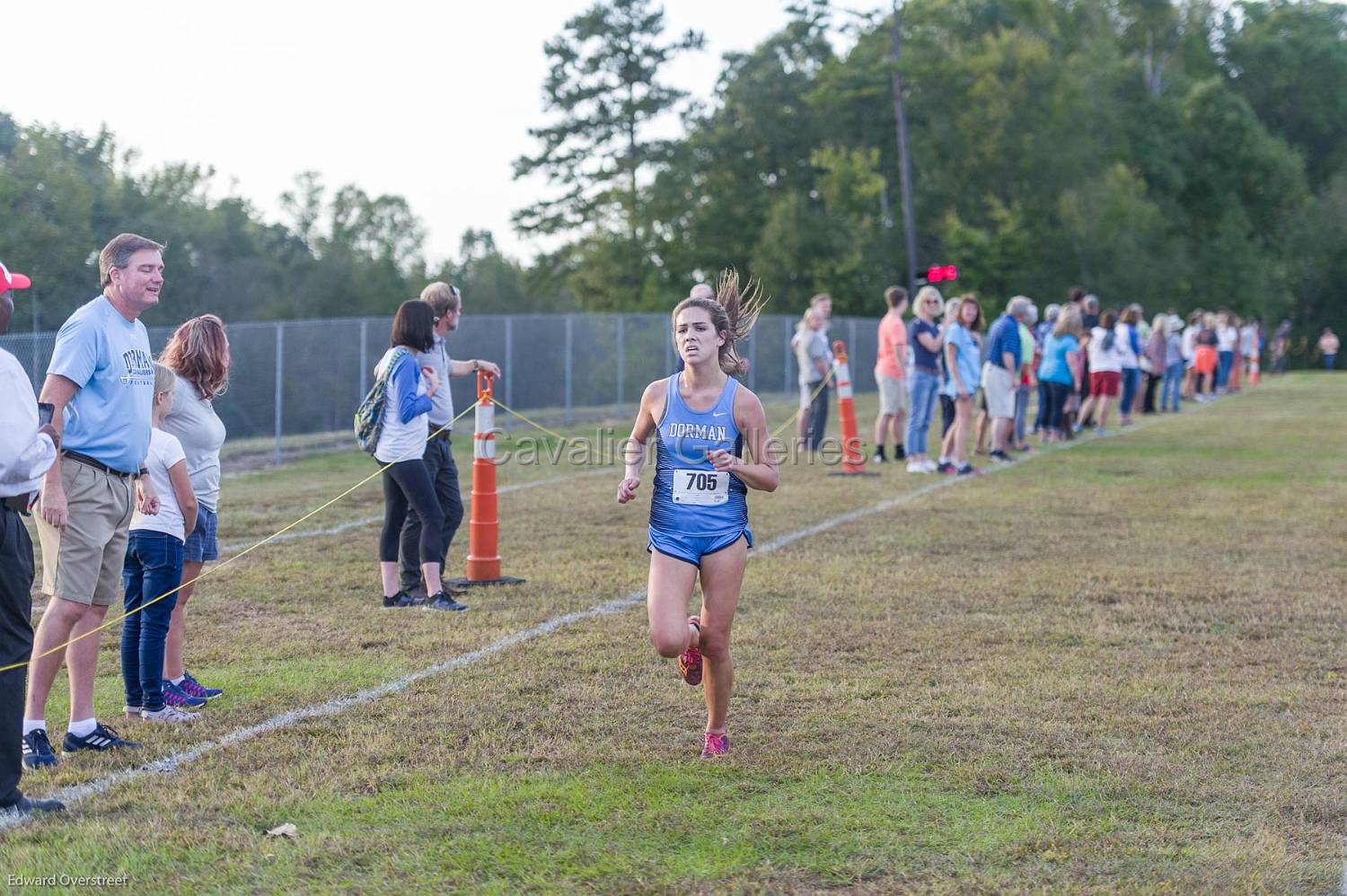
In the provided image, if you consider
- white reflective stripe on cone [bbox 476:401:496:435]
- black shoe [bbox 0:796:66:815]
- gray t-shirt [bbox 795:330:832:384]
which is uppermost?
gray t-shirt [bbox 795:330:832:384]

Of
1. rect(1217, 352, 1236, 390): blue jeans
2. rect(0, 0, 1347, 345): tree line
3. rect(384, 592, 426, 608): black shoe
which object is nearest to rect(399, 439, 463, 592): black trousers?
rect(384, 592, 426, 608): black shoe

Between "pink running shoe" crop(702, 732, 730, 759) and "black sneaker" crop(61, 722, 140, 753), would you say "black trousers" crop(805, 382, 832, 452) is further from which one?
"black sneaker" crop(61, 722, 140, 753)

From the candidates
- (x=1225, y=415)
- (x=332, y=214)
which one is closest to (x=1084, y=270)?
(x=1225, y=415)

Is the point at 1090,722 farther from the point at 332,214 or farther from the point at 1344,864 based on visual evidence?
the point at 332,214

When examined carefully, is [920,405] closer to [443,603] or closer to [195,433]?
[443,603]

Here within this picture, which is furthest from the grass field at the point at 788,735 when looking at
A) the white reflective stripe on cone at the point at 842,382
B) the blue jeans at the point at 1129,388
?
the blue jeans at the point at 1129,388

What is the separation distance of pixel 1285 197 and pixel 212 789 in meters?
72.1

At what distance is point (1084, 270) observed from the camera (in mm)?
58031

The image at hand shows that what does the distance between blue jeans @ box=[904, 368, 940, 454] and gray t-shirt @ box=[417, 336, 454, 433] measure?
767cm

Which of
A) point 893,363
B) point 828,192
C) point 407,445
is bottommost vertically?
point 407,445

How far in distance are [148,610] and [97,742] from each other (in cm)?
65

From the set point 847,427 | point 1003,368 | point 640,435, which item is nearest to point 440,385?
point 640,435

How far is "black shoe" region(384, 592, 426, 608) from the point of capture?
26.7 ft

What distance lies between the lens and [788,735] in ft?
18.3
